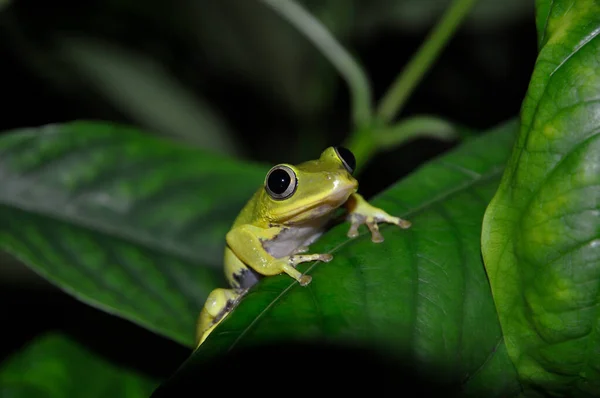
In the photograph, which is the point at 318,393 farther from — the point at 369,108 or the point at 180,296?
the point at 369,108

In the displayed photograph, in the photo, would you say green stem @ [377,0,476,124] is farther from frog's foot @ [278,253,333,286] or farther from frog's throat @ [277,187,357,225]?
frog's foot @ [278,253,333,286]

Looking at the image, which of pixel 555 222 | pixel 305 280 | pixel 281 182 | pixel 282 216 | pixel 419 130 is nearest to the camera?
pixel 555 222

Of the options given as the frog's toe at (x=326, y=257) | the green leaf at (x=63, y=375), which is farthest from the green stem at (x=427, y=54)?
the green leaf at (x=63, y=375)

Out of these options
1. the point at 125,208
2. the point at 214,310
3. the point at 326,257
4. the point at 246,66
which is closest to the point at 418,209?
the point at 326,257

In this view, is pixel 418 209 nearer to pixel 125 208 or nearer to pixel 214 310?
pixel 214 310

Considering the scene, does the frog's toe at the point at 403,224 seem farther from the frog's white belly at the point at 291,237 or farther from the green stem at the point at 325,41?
the green stem at the point at 325,41

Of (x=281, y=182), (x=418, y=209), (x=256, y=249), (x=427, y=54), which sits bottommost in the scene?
(x=256, y=249)
